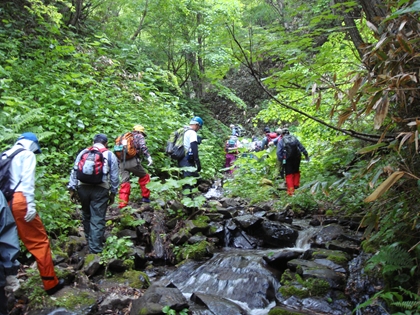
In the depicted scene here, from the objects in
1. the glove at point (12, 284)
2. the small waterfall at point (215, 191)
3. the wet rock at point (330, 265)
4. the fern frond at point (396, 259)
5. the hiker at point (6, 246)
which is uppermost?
the hiker at point (6, 246)

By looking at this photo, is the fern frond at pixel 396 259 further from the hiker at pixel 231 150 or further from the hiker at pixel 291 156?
the hiker at pixel 231 150

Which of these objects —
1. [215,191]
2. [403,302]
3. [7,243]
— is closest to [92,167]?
[7,243]

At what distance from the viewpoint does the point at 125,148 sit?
758 centimetres

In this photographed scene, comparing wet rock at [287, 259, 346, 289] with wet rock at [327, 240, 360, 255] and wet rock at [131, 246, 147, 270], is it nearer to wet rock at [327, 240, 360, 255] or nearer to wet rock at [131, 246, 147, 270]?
wet rock at [327, 240, 360, 255]

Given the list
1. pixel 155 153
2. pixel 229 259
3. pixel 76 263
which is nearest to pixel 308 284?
pixel 229 259

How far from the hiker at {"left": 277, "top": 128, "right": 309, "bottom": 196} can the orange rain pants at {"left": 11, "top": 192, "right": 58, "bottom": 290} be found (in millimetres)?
6994

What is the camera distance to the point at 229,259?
617cm

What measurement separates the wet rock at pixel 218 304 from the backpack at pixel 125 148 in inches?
153

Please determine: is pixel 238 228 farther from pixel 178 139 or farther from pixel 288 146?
pixel 288 146

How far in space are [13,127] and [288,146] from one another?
6.84 m

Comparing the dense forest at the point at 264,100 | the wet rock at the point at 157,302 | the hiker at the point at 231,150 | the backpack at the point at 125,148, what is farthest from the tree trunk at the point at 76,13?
the wet rock at the point at 157,302

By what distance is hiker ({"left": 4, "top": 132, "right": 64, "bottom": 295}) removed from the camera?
12.9 feet

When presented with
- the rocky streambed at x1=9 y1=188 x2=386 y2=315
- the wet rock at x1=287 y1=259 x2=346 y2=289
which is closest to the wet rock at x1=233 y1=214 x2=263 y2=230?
the rocky streambed at x1=9 y1=188 x2=386 y2=315

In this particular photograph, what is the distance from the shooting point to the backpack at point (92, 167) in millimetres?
5242
